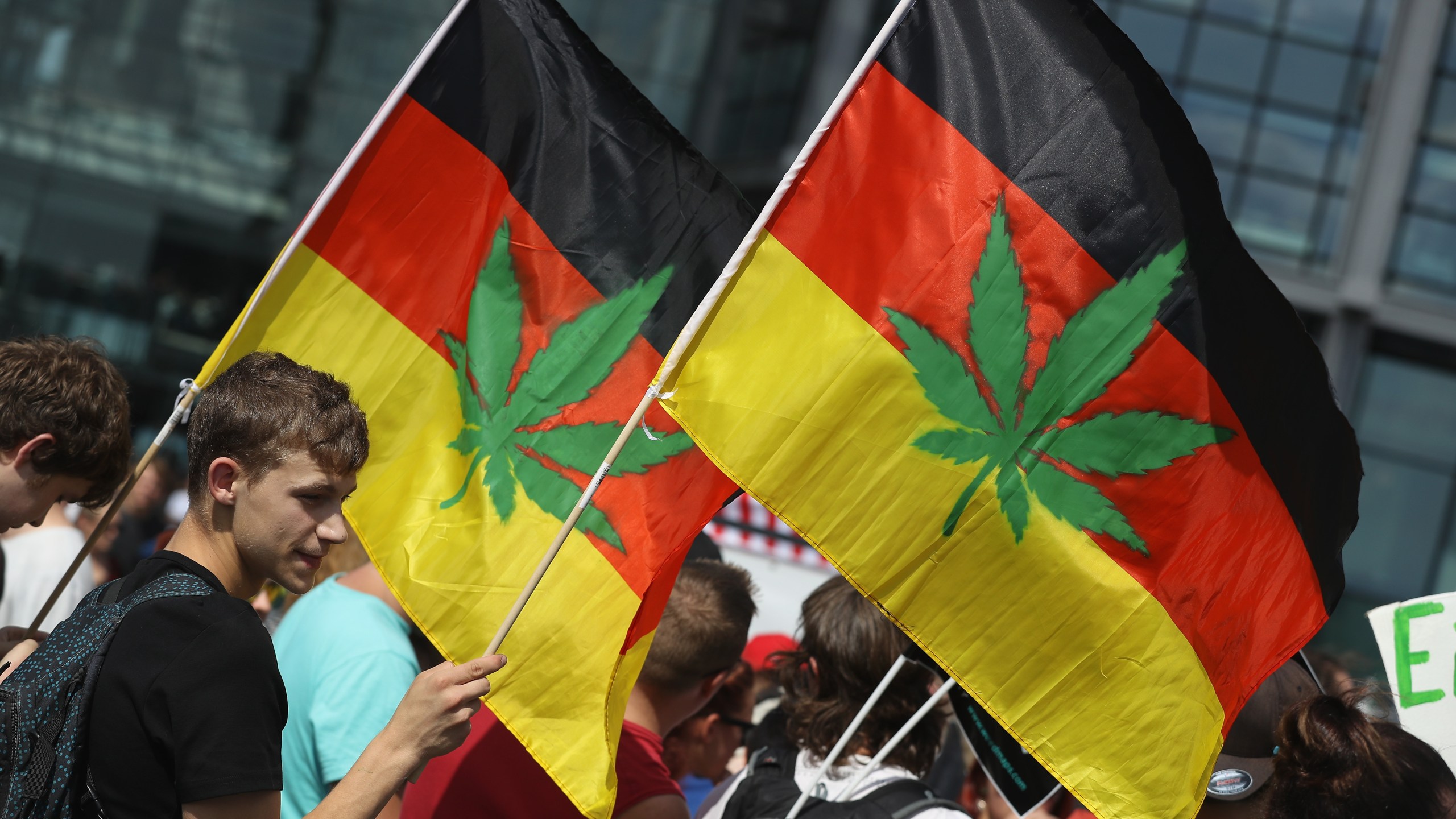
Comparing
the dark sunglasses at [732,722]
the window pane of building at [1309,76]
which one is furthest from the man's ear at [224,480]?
the window pane of building at [1309,76]

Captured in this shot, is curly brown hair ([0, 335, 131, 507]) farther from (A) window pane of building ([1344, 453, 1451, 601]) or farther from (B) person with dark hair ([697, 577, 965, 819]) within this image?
(A) window pane of building ([1344, 453, 1451, 601])

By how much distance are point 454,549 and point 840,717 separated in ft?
3.22

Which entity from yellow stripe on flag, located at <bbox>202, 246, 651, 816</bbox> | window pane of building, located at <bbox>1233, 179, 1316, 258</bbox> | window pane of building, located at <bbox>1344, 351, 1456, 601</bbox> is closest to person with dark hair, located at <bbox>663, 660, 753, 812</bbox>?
yellow stripe on flag, located at <bbox>202, 246, 651, 816</bbox>

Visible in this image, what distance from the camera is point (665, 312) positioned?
3086mm

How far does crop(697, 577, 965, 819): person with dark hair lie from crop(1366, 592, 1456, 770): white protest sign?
1227 mm

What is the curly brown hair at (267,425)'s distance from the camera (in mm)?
2080

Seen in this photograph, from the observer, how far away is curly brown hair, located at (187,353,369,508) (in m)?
2.08

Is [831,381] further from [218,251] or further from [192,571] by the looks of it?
[218,251]

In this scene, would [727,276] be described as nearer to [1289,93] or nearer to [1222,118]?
[1222,118]

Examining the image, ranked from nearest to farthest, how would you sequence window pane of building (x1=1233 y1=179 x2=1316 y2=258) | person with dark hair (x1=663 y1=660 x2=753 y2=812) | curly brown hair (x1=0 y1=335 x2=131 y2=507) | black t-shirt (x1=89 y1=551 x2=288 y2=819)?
black t-shirt (x1=89 y1=551 x2=288 y2=819) → curly brown hair (x1=0 y1=335 x2=131 y2=507) → person with dark hair (x1=663 y1=660 x2=753 y2=812) → window pane of building (x1=1233 y1=179 x2=1316 y2=258)

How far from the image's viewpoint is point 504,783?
289 cm

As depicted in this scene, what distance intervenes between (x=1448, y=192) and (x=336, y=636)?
1866cm

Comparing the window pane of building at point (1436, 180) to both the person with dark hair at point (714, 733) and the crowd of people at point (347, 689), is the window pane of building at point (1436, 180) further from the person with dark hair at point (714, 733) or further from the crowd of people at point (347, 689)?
the person with dark hair at point (714, 733)

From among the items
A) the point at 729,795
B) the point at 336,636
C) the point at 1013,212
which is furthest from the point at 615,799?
the point at 1013,212
